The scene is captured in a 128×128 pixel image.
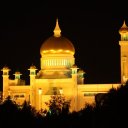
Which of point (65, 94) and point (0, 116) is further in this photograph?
point (65, 94)

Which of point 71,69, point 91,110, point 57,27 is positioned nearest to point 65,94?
point 71,69

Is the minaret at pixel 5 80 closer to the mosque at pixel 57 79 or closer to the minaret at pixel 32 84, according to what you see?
the mosque at pixel 57 79

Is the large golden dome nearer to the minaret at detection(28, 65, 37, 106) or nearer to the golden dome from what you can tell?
the minaret at detection(28, 65, 37, 106)

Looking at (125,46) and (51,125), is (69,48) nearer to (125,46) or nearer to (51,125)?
(125,46)

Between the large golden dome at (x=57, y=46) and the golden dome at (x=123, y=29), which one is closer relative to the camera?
the golden dome at (x=123, y=29)

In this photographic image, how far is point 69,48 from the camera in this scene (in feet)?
252

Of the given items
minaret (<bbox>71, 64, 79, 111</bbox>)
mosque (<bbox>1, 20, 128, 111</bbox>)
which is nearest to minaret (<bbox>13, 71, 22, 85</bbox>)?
mosque (<bbox>1, 20, 128, 111</bbox>)

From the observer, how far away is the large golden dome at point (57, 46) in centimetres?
7669

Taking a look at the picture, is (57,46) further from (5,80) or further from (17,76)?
(5,80)

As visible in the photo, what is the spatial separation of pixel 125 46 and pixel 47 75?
24.7ft

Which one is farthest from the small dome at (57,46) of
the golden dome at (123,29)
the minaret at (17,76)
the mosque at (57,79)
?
the golden dome at (123,29)

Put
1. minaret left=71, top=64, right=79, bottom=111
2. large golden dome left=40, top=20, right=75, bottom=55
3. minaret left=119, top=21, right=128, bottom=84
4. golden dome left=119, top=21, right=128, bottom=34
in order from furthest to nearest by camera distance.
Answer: large golden dome left=40, top=20, right=75, bottom=55, golden dome left=119, top=21, right=128, bottom=34, minaret left=71, top=64, right=79, bottom=111, minaret left=119, top=21, right=128, bottom=84

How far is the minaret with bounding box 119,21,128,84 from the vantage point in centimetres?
7350

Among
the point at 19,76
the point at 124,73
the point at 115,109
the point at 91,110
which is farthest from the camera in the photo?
the point at 19,76
